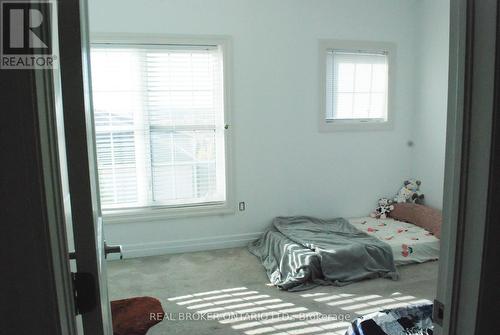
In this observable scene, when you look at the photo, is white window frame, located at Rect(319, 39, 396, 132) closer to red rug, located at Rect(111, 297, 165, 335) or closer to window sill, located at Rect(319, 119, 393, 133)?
window sill, located at Rect(319, 119, 393, 133)

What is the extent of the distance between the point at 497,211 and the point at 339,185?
3460 mm

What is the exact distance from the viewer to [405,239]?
11.5 ft

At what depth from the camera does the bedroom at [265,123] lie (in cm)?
333

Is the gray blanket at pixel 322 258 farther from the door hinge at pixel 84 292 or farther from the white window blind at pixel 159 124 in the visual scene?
the door hinge at pixel 84 292

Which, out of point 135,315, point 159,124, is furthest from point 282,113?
point 135,315

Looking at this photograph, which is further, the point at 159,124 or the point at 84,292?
the point at 159,124

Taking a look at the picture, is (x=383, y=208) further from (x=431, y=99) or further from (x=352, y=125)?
(x=431, y=99)

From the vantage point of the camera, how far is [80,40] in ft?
2.46

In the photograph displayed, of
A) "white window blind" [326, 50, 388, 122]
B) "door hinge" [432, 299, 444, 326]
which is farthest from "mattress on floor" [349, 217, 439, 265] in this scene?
"door hinge" [432, 299, 444, 326]

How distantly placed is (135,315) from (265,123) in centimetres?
215

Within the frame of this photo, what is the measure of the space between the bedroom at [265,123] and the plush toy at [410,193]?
0.07m

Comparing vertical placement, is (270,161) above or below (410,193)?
above

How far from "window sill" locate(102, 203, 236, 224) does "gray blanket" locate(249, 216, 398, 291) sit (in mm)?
575

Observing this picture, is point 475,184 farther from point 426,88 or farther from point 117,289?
point 426,88
